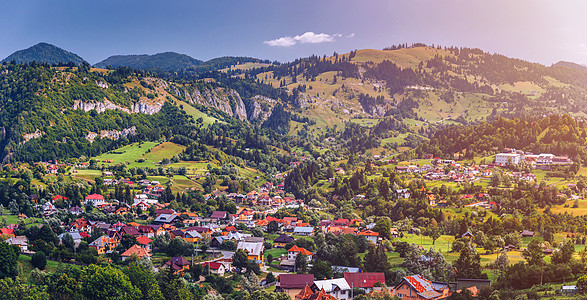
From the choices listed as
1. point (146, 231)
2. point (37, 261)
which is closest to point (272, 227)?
point (146, 231)

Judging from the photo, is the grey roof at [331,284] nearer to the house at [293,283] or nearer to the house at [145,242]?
the house at [293,283]

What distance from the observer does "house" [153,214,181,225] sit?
266ft

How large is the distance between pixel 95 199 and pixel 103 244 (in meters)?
29.7

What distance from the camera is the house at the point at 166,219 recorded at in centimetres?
8112

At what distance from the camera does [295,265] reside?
6081 cm

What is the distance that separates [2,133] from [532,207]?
129382 millimetres

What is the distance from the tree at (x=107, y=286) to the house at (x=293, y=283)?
14.6m

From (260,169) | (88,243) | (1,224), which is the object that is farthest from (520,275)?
(260,169)

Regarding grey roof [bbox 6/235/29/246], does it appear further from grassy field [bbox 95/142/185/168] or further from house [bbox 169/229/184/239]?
grassy field [bbox 95/142/185/168]

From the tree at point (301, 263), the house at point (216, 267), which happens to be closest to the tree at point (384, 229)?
the tree at point (301, 263)

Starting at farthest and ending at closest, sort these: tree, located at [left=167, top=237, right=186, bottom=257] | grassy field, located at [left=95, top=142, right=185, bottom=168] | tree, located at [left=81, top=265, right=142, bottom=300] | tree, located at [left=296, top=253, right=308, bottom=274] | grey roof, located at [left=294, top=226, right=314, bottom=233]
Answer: grassy field, located at [left=95, top=142, right=185, bottom=168]
grey roof, located at [left=294, top=226, right=314, bottom=233]
tree, located at [left=167, top=237, right=186, bottom=257]
tree, located at [left=296, top=253, right=308, bottom=274]
tree, located at [left=81, top=265, right=142, bottom=300]

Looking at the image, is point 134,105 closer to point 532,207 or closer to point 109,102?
point 109,102

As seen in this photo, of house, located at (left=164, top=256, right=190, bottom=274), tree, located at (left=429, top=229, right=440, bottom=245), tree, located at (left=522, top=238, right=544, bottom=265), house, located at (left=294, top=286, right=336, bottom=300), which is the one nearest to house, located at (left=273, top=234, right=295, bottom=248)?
house, located at (left=164, top=256, right=190, bottom=274)

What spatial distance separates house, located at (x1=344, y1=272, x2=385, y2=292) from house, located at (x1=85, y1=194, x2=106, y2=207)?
5329 cm
